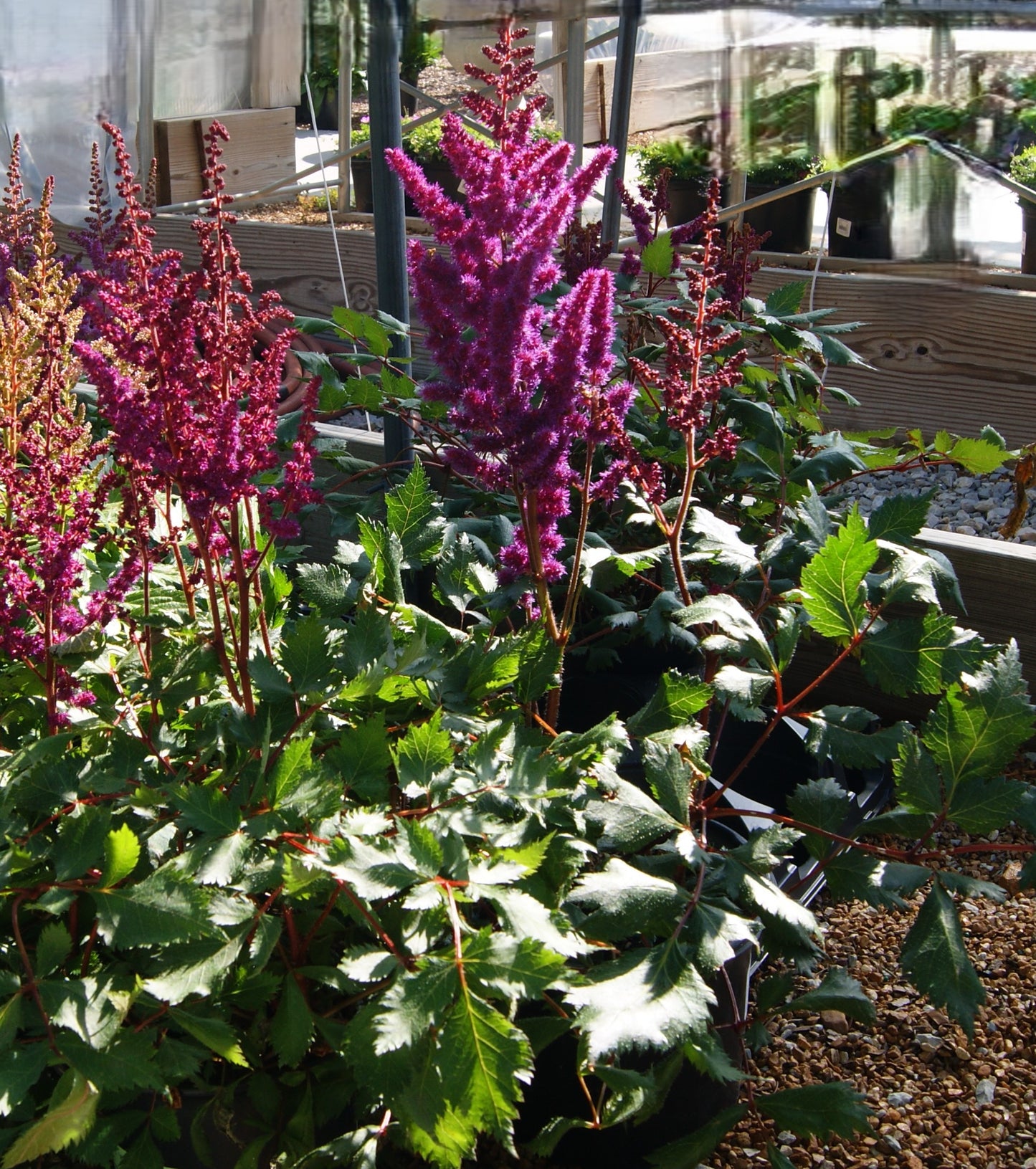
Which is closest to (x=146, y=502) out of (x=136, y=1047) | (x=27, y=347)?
(x=27, y=347)

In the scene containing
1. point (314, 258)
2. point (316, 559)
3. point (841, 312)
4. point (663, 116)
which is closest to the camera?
point (663, 116)

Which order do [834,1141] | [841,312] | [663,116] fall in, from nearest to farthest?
[834,1141] → [663,116] → [841,312]

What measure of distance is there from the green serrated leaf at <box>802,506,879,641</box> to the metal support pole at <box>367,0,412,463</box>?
819mm

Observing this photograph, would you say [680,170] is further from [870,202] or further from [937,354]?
[870,202]

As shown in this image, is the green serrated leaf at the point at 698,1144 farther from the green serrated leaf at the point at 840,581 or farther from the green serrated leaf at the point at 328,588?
the green serrated leaf at the point at 328,588

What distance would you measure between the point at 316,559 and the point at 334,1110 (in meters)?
1.45

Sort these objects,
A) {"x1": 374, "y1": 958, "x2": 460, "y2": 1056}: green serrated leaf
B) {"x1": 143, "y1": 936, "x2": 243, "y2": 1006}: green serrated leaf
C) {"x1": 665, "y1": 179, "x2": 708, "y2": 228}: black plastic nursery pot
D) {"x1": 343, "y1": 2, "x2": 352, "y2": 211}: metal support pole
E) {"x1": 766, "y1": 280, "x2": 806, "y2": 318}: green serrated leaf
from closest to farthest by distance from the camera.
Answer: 1. {"x1": 374, "y1": 958, "x2": 460, "y2": 1056}: green serrated leaf
2. {"x1": 143, "y1": 936, "x2": 243, "y2": 1006}: green serrated leaf
3. {"x1": 766, "y1": 280, "x2": 806, "y2": 318}: green serrated leaf
4. {"x1": 343, "y1": 2, "x2": 352, "y2": 211}: metal support pole
5. {"x1": 665, "y1": 179, "x2": 708, "y2": 228}: black plastic nursery pot

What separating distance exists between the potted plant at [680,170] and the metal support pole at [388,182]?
370mm

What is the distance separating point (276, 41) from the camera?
1546mm

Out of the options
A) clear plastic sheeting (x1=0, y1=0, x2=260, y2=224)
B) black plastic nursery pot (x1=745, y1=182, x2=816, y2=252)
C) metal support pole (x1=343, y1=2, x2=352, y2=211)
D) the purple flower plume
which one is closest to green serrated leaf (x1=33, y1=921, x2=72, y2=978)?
the purple flower plume

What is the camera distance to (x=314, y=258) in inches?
177

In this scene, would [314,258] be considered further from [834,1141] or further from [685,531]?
[834,1141]

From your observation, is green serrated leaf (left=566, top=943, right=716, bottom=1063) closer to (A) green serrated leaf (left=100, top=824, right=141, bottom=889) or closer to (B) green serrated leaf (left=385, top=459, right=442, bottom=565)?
(A) green serrated leaf (left=100, top=824, right=141, bottom=889)

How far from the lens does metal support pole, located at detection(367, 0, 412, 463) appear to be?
1.55 m
